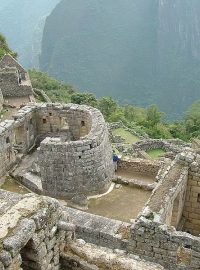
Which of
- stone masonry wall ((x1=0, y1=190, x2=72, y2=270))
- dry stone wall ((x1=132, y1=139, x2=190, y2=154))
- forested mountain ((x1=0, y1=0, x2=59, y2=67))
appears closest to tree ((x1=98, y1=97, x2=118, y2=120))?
dry stone wall ((x1=132, y1=139, x2=190, y2=154))

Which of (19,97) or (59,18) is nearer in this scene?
(19,97)

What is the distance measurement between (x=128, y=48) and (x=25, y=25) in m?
59.3

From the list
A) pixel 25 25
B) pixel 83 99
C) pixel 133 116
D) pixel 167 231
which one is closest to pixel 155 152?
pixel 83 99

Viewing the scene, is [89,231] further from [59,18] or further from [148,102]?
[59,18]

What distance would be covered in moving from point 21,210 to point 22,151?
29.0 ft

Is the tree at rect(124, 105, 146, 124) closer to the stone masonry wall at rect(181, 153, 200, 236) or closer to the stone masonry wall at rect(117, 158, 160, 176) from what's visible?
the stone masonry wall at rect(117, 158, 160, 176)

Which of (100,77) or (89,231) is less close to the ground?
(89,231)

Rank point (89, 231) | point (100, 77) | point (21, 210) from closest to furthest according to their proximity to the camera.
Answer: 1. point (21, 210)
2. point (89, 231)
3. point (100, 77)

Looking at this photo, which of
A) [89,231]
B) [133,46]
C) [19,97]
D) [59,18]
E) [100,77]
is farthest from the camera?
[59,18]

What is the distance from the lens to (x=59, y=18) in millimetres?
114438

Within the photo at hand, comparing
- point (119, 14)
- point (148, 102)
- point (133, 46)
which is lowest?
point (148, 102)

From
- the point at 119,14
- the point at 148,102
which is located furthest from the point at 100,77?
the point at 119,14

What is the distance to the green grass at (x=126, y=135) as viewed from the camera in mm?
31125

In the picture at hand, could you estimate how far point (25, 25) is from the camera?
15088 cm
